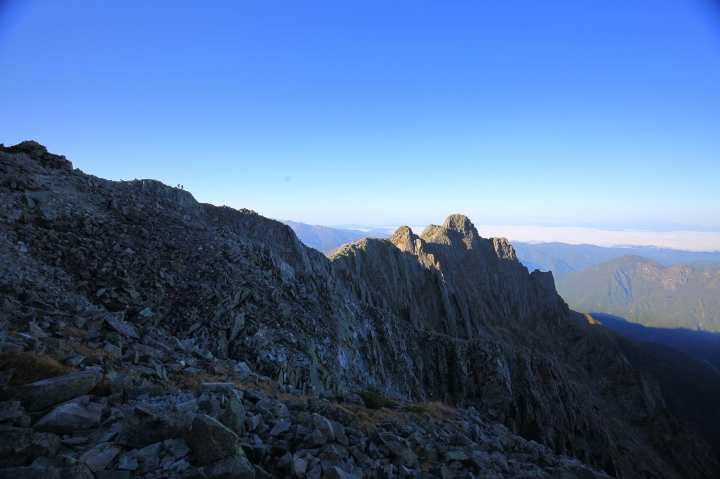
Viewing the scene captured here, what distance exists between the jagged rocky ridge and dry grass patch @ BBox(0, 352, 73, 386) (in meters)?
0.15

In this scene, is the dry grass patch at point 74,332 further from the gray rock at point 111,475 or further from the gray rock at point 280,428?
the gray rock at point 280,428

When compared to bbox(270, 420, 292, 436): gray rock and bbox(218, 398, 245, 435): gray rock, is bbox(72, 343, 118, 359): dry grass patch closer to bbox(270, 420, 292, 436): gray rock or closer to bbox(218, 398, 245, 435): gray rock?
bbox(218, 398, 245, 435): gray rock

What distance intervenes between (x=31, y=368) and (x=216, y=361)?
7454mm

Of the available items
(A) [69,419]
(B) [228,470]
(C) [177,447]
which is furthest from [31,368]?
(B) [228,470]

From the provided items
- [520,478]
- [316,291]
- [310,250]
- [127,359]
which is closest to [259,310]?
[316,291]

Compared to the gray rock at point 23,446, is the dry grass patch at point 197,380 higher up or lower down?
lower down

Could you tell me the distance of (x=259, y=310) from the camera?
22266 mm

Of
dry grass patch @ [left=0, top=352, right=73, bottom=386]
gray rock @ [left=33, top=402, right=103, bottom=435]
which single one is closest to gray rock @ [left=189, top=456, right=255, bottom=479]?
gray rock @ [left=33, top=402, right=103, bottom=435]

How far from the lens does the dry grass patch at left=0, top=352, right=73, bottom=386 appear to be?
25.7 feet

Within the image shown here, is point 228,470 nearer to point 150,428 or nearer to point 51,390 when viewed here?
point 150,428

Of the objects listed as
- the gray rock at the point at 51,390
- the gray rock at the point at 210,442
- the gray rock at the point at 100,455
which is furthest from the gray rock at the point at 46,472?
the gray rock at the point at 51,390

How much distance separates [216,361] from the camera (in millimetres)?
15039

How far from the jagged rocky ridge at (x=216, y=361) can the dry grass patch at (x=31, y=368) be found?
15cm

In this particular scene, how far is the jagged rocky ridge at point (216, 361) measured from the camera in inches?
285
